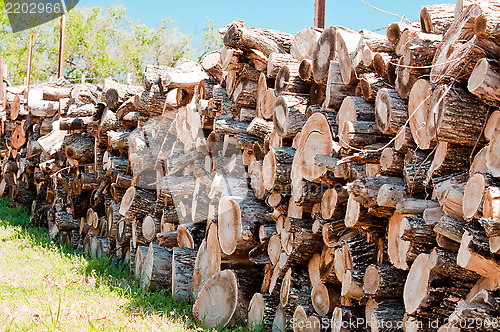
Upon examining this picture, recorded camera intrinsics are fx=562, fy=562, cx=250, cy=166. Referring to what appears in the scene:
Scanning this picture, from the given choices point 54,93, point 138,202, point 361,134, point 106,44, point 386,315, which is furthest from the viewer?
point 106,44

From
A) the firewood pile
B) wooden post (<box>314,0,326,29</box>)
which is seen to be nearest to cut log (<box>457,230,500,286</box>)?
the firewood pile

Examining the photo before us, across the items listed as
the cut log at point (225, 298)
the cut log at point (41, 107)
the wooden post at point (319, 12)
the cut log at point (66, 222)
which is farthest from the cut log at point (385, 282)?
the cut log at point (41, 107)

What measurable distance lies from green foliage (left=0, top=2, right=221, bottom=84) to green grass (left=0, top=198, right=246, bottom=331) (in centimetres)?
2205

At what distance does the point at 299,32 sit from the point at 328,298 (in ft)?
5.83

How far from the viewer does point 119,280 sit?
5254mm

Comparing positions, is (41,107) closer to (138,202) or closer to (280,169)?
(138,202)

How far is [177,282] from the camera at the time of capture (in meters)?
4.55

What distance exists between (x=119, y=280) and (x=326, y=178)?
288 centimetres

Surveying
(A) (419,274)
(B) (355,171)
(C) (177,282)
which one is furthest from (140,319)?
(A) (419,274)

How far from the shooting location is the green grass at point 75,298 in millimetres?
3633

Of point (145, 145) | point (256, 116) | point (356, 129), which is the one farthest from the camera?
point (145, 145)

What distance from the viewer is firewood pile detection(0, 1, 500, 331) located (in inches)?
88.7

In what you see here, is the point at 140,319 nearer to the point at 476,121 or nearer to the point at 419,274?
the point at 419,274

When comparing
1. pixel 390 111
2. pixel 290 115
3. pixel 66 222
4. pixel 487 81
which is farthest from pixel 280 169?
pixel 66 222
